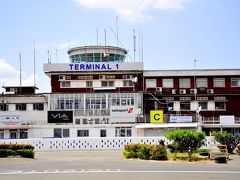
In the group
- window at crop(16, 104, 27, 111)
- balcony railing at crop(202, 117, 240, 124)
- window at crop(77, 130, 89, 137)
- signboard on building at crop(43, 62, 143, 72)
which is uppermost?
signboard on building at crop(43, 62, 143, 72)

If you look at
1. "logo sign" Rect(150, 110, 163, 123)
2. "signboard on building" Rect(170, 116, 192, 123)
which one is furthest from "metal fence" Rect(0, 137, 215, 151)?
"signboard on building" Rect(170, 116, 192, 123)

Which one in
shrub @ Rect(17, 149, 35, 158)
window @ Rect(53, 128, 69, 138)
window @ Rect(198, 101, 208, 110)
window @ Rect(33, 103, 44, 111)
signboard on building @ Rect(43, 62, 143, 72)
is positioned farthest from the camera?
window @ Rect(198, 101, 208, 110)

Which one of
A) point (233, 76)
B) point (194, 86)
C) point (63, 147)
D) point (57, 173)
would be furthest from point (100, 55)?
point (57, 173)

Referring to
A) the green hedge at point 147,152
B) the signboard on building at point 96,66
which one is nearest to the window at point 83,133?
the signboard on building at point 96,66

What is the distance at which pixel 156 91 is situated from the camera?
212ft

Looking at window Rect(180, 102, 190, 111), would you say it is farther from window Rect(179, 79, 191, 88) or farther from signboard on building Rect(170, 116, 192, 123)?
signboard on building Rect(170, 116, 192, 123)

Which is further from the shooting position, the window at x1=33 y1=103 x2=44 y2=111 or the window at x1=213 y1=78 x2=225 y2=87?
the window at x1=213 y1=78 x2=225 y2=87

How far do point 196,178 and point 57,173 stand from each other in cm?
642

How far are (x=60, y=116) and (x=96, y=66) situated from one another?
11.4m

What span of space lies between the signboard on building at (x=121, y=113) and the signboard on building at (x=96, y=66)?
9.24 meters

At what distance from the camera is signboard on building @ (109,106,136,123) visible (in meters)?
56.2

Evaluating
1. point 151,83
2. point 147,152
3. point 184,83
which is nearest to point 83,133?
point 151,83

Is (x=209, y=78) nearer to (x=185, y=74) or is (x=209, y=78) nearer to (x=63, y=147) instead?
(x=185, y=74)

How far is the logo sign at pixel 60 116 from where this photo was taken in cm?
5553
